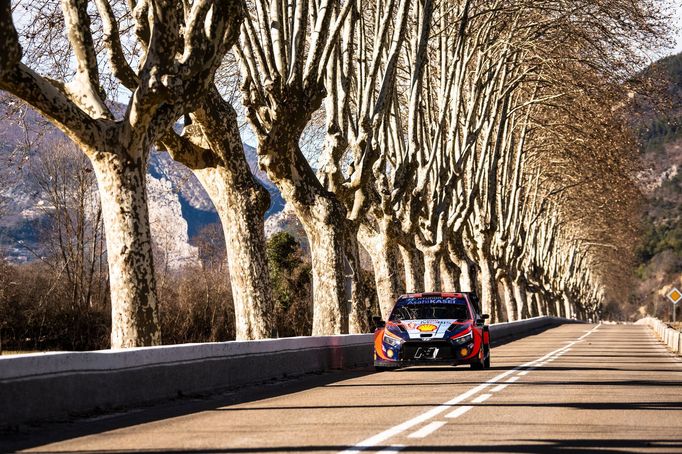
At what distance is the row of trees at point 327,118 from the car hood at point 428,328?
2872 mm

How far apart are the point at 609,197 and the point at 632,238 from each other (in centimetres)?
4213

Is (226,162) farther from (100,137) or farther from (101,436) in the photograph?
(101,436)

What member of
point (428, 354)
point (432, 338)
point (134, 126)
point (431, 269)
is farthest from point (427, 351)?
point (431, 269)

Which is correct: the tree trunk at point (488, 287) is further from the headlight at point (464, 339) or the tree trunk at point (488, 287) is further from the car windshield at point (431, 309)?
the headlight at point (464, 339)

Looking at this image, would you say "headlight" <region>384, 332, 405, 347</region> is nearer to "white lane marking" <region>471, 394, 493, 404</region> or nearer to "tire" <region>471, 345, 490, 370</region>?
"tire" <region>471, 345, 490, 370</region>

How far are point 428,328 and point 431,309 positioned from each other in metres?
1.01

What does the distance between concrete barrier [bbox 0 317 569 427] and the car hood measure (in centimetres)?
225

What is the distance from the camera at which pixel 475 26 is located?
154 ft

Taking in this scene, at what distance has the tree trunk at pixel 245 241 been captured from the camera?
24500mm

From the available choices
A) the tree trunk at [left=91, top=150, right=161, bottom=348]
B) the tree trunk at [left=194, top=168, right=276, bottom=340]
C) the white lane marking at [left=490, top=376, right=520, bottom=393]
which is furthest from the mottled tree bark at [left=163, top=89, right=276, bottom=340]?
the white lane marking at [left=490, top=376, right=520, bottom=393]

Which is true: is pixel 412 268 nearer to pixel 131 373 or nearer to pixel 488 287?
pixel 488 287

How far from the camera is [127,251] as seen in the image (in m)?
18.0

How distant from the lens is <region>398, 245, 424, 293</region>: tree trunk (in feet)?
145

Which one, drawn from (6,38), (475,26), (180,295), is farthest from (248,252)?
(180,295)
